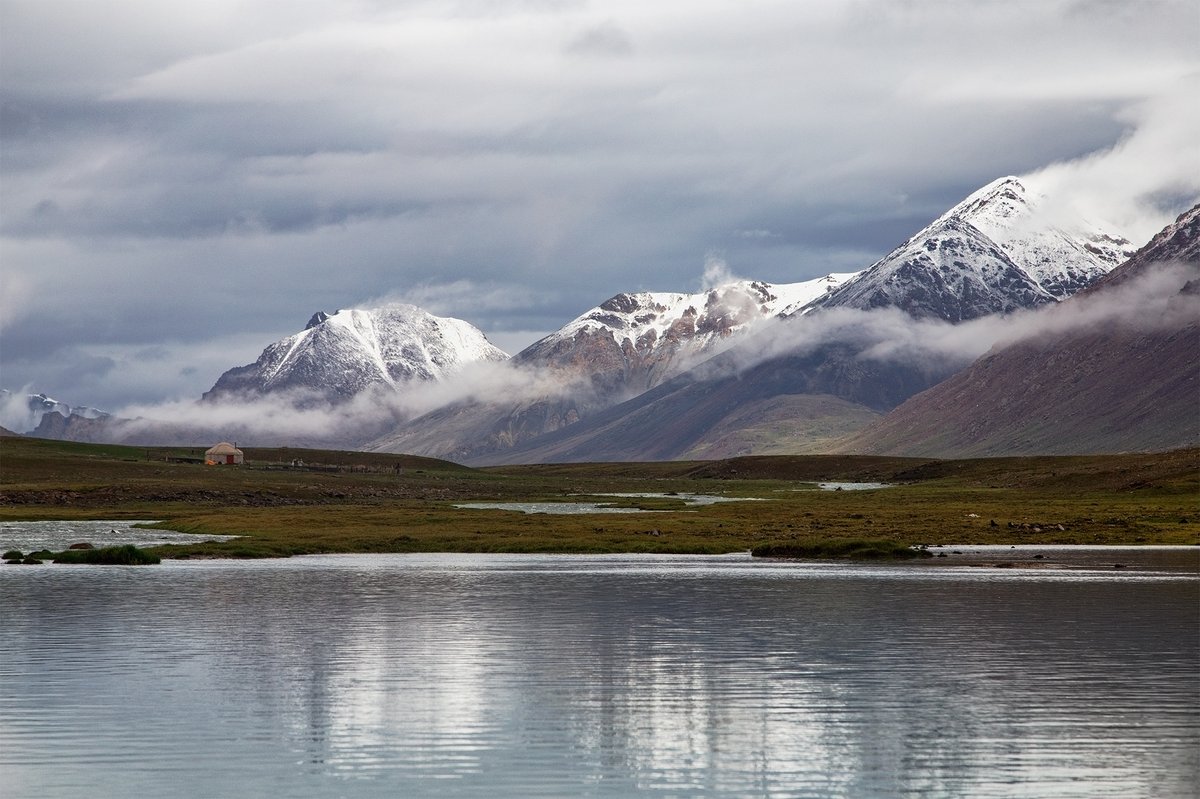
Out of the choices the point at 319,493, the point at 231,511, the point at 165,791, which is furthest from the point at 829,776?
the point at 319,493

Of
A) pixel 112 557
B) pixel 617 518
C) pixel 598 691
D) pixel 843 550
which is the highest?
pixel 617 518

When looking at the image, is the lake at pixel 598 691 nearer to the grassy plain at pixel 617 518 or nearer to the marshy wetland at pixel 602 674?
the marshy wetland at pixel 602 674

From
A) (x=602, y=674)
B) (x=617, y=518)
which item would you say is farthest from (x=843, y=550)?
(x=602, y=674)

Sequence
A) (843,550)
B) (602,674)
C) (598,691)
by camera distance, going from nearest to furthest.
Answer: (598,691) < (602,674) < (843,550)

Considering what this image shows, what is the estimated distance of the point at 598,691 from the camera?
40.7 meters

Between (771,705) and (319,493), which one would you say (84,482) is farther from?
(771,705)

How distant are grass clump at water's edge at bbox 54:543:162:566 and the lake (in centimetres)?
1398

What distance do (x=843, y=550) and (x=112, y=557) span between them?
4544 centimetres

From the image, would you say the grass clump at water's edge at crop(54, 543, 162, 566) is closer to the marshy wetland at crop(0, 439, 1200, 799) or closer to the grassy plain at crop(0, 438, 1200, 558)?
the marshy wetland at crop(0, 439, 1200, 799)

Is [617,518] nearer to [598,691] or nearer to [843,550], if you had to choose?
[843,550]

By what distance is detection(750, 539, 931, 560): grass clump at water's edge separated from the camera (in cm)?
9706

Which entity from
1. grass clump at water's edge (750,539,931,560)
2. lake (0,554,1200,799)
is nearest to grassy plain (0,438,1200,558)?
grass clump at water's edge (750,539,931,560)

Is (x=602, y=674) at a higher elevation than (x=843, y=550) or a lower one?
lower

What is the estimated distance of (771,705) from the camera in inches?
1505
